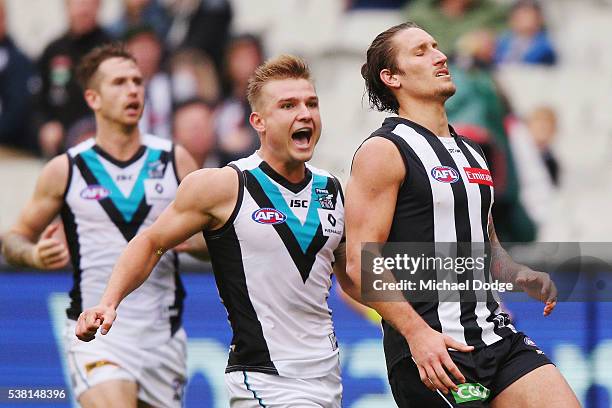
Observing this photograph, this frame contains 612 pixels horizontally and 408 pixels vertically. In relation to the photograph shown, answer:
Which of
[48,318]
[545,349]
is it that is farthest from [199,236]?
[545,349]

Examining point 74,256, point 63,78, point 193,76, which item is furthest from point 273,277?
point 63,78

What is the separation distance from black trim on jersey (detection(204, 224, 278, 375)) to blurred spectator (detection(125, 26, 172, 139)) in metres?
4.81

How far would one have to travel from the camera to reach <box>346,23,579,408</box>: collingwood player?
4910 millimetres

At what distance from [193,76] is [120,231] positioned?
13.1 feet

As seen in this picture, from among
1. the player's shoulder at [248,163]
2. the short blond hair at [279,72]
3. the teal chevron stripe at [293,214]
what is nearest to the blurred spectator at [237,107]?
the short blond hair at [279,72]

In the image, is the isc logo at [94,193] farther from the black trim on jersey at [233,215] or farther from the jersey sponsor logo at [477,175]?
the jersey sponsor logo at [477,175]

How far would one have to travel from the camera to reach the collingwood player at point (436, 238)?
4.91 meters

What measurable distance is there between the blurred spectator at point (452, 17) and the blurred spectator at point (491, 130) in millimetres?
104

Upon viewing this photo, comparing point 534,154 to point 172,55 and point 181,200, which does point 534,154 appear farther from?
point 181,200

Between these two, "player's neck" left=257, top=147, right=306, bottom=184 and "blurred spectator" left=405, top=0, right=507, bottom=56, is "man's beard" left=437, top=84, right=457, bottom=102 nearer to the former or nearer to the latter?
"player's neck" left=257, top=147, right=306, bottom=184

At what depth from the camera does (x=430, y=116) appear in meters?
5.43

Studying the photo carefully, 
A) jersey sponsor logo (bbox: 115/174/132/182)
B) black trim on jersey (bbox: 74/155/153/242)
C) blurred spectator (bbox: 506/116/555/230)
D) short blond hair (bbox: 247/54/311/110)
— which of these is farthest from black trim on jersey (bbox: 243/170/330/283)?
blurred spectator (bbox: 506/116/555/230)

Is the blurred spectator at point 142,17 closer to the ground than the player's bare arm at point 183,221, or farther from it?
farther from it

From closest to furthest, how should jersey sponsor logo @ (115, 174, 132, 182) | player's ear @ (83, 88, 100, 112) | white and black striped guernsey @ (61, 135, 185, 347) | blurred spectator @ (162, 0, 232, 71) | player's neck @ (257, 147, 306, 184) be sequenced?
player's neck @ (257, 147, 306, 184) < white and black striped guernsey @ (61, 135, 185, 347) < jersey sponsor logo @ (115, 174, 132, 182) < player's ear @ (83, 88, 100, 112) < blurred spectator @ (162, 0, 232, 71)
